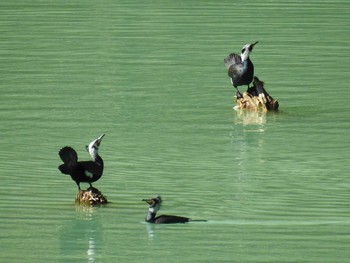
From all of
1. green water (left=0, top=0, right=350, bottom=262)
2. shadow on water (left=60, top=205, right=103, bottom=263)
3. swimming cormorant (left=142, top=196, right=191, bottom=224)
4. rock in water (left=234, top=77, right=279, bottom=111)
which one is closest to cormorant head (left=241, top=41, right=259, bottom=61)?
rock in water (left=234, top=77, right=279, bottom=111)

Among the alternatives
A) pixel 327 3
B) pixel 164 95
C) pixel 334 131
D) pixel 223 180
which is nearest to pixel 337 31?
pixel 327 3

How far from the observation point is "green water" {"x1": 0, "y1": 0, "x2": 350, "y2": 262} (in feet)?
45.9

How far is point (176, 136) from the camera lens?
19.4 meters

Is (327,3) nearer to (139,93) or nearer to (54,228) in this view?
(139,93)

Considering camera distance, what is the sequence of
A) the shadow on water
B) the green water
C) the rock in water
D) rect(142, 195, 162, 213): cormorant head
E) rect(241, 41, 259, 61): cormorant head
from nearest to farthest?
the shadow on water < the green water < rect(142, 195, 162, 213): cormorant head < the rock in water < rect(241, 41, 259, 61): cormorant head

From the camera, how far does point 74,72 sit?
2516 cm

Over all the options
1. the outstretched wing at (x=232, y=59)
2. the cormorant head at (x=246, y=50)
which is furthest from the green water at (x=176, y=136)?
the cormorant head at (x=246, y=50)

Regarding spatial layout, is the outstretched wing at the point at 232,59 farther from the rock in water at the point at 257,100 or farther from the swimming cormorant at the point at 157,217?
the swimming cormorant at the point at 157,217

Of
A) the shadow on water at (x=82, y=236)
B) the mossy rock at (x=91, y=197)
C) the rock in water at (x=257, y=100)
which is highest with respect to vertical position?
the rock in water at (x=257, y=100)

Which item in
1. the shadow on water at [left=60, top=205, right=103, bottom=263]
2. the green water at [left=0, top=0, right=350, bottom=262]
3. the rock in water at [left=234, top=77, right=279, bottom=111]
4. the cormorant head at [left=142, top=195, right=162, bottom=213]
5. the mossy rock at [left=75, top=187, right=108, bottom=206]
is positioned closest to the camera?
the shadow on water at [left=60, top=205, right=103, bottom=263]

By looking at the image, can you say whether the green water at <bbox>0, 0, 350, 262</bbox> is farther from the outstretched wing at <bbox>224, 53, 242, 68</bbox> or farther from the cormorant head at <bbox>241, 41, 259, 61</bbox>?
the cormorant head at <bbox>241, 41, 259, 61</bbox>

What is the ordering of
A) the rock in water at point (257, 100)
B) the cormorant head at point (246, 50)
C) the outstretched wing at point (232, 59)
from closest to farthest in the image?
the rock in water at point (257, 100) < the cormorant head at point (246, 50) < the outstretched wing at point (232, 59)

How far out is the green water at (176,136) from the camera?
45.9 feet

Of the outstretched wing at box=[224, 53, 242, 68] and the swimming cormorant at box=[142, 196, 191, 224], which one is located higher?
the outstretched wing at box=[224, 53, 242, 68]
